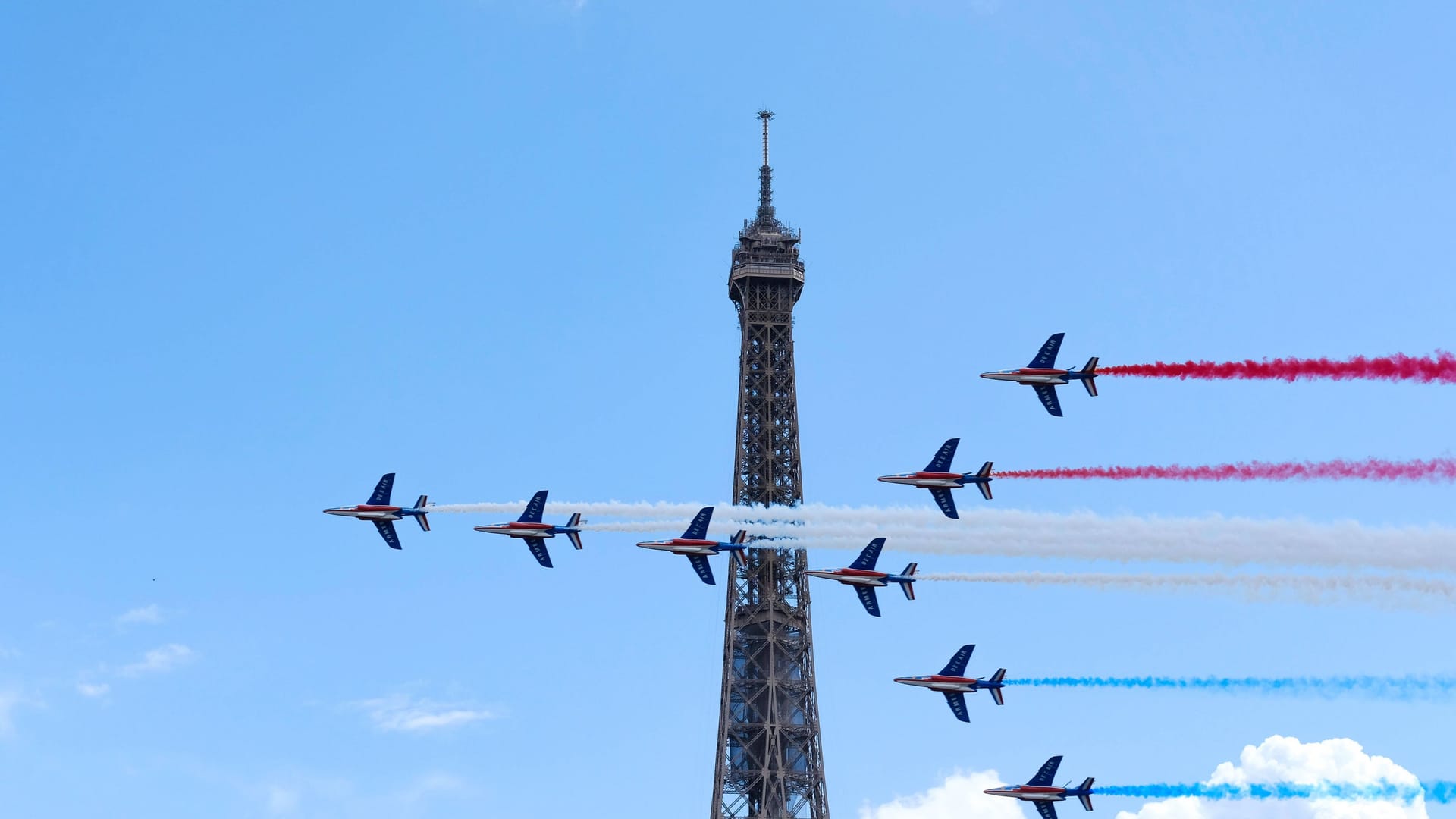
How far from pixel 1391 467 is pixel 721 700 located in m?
77.6

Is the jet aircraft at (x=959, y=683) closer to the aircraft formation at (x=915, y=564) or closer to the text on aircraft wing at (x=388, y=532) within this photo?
the aircraft formation at (x=915, y=564)

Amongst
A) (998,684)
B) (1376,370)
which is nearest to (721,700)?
(998,684)

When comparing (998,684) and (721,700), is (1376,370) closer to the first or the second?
(998,684)

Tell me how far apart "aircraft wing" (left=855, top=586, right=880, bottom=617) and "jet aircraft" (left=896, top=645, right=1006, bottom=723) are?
20.8 ft

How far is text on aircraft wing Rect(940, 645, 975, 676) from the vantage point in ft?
492

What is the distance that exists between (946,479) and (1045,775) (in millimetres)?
21490

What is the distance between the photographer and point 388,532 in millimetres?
158625

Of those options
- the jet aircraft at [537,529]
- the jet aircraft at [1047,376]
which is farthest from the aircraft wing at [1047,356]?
the jet aircraft at [537,529]

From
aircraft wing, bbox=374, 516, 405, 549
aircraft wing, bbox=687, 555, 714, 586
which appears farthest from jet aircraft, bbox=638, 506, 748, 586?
aircraft wing, bbox=374, 516, 405, 549

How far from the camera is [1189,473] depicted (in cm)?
11806

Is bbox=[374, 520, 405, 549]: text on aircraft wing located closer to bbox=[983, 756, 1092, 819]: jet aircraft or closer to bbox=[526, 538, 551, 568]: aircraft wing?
bbox=[526, 538, 551, 568]: aircraft wing

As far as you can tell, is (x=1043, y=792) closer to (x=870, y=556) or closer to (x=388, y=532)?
(x=870, y=556)

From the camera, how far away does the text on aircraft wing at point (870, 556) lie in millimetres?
148625

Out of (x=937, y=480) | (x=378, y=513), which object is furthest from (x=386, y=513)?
(x=937, y=480)
